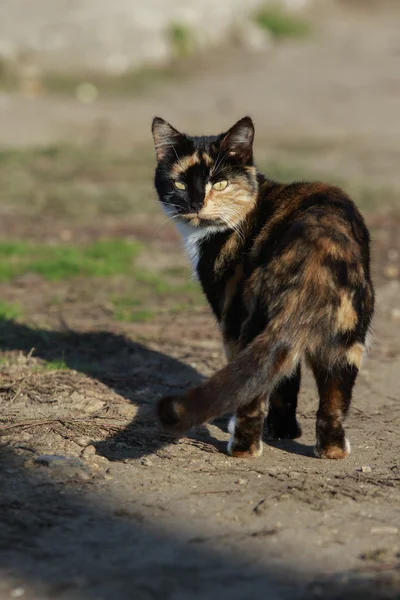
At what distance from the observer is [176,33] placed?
17.7 meters

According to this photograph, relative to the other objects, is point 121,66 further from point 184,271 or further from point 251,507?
point 251,507

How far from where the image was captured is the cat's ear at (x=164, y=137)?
5.04m

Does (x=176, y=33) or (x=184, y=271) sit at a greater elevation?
(x=176, y=33)

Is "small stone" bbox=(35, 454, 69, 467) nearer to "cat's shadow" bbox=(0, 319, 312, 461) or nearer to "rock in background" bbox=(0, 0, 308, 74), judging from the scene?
"cat's shadow" bbox=(0, 319, 312, 461)

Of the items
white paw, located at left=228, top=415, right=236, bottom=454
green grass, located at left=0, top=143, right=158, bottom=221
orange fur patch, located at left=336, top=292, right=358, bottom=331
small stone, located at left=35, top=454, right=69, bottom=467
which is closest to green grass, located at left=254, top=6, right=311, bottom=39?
green grass, located at left=0, top=143, right=158, bottom=221

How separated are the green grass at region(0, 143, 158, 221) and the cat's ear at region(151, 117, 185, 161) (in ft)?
16.0

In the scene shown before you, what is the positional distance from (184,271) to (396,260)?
1.95 metres

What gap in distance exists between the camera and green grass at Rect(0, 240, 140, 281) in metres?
8.17

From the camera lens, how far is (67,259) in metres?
8.41

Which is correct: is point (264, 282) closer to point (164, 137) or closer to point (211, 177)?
point (211, 177)

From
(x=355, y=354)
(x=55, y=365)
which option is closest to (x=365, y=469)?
(x=355, y=354)

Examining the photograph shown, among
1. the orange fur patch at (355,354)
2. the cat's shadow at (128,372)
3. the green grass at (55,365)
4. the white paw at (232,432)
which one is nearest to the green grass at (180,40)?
the cat's shadow at (128,372)

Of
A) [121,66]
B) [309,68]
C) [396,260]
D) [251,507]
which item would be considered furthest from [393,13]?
[251,507]

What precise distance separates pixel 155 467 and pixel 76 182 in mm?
7267
